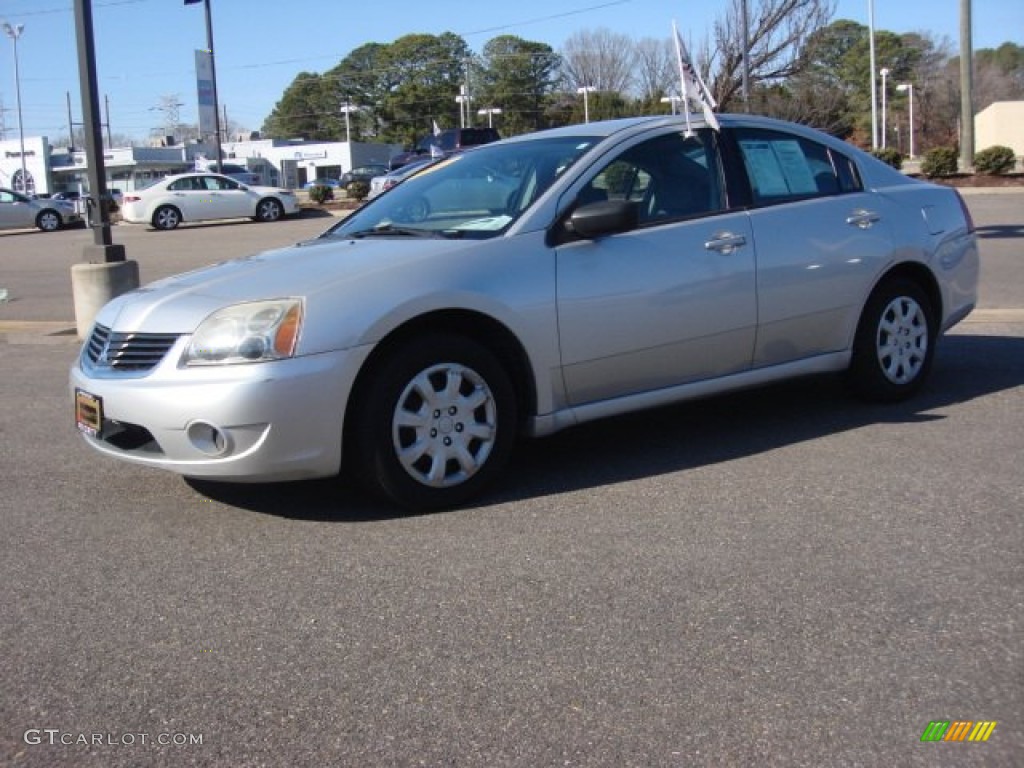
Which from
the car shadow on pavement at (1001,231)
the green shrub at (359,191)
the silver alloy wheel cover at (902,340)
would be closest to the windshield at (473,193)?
the silver alloy wheel cover at (902,340)

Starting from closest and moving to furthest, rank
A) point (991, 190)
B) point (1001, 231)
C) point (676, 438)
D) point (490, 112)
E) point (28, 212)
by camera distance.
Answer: point (676, 438) → point (1001, 231) → point (991, 190) → point (28, 212) → point (490, 112)

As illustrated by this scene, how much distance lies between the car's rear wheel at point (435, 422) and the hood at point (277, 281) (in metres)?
0.33

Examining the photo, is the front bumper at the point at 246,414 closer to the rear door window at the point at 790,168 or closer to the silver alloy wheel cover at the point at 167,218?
the rear door window at the point at 790,168

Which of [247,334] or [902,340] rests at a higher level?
[247,334]

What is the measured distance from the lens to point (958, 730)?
267 cm

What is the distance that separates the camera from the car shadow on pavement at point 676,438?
15.4 ft

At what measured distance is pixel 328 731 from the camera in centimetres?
276

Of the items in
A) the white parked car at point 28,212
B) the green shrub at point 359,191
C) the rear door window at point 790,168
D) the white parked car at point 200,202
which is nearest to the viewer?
the rear door window at point 790,168

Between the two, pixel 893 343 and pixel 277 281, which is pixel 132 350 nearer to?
pixel 277 281

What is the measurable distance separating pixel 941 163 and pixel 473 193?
981 inches

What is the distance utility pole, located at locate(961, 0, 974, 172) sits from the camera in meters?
25.8

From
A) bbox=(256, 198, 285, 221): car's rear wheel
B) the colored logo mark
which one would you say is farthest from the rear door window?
bbox=(256, 198, 285, 221): car's rear wheel

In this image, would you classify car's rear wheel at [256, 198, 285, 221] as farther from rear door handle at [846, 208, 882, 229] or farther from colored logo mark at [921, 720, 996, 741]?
colored logo mark at [921, 720, 996, 741]

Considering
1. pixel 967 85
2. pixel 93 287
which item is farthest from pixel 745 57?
pixel 93 287
